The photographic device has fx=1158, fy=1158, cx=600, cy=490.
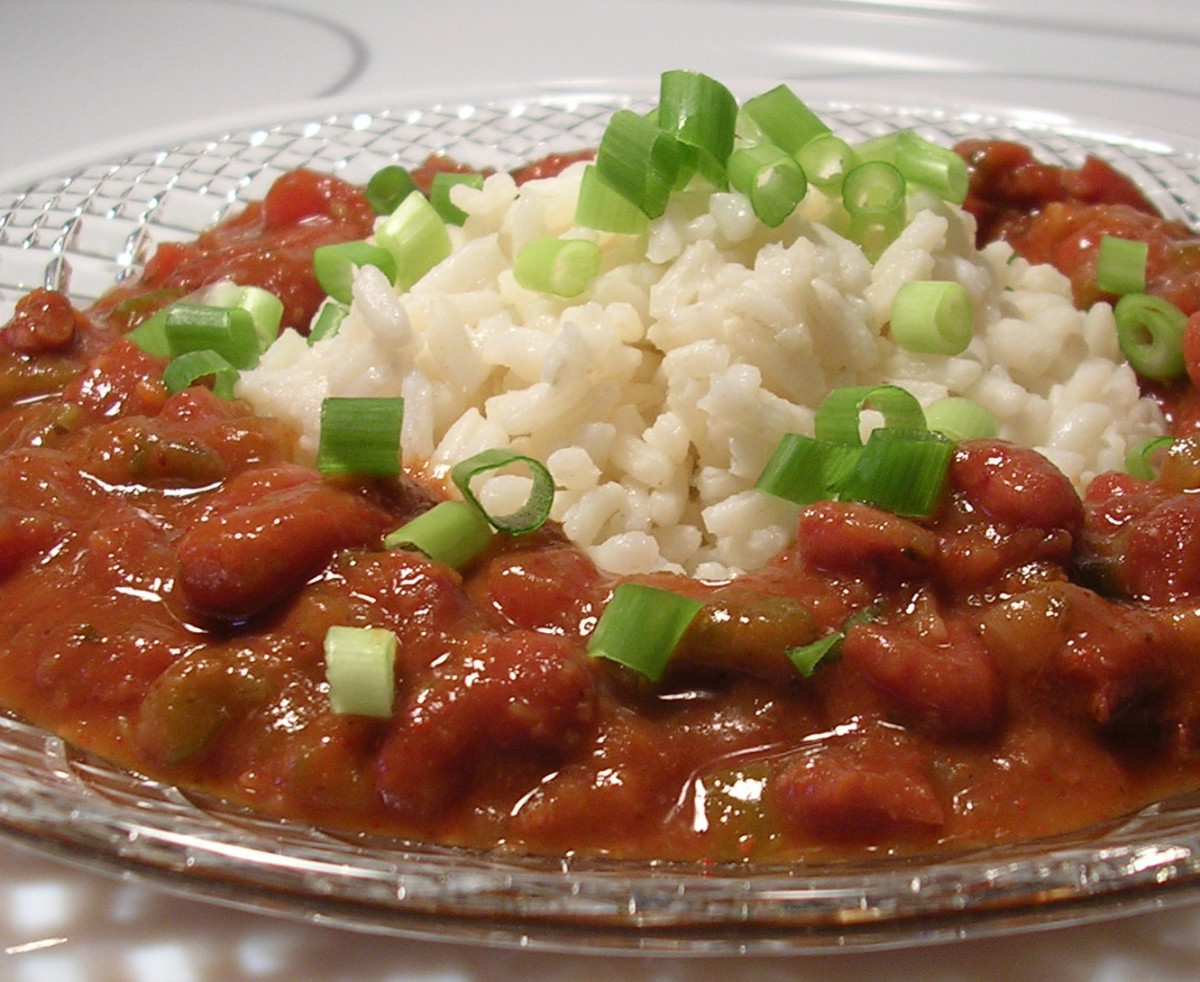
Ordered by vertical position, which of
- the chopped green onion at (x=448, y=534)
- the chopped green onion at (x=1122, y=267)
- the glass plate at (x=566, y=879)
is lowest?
the glass plate at (x=566, y=879)

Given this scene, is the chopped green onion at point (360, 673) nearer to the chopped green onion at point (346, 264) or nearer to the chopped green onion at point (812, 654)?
the chopped green onion at point (812, 654)

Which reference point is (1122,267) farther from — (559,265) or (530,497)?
(530,497)

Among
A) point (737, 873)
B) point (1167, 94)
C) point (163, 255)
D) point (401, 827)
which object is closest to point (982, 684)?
point (737, 873)

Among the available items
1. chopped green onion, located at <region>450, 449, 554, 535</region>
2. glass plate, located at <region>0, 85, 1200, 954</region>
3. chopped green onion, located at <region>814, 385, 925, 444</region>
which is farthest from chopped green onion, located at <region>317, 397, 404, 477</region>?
chopped green onion, located at <region>814, 385, 925, 444</region>

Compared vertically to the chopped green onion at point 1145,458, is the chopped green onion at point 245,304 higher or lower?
lower

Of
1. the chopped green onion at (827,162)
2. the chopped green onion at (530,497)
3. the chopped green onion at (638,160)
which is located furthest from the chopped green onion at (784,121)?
the chopped green onion at (530,497)

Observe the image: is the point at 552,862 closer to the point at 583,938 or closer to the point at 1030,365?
the point at 583,938

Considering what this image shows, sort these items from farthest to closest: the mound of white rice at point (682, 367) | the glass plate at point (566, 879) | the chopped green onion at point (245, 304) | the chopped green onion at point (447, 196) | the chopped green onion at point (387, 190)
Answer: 1. the chopped green onion at point (387, 190)
2. the chopped green onion at point (447, 196)
3. the chopped green onion at point (245, 304)
4. the mound of white rice at point (682, 367)
5. the glass plate at point (566, 879)

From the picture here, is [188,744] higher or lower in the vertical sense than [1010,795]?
lower
